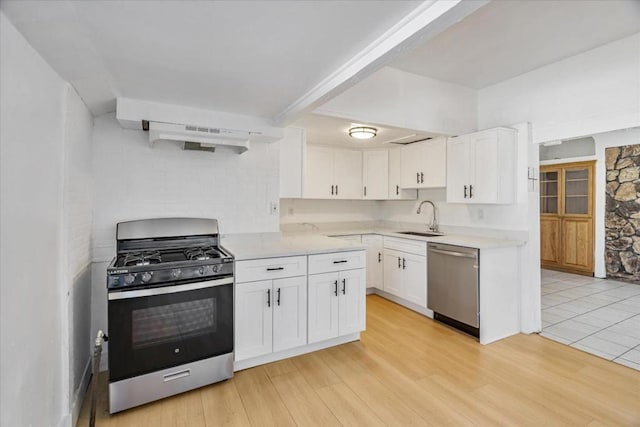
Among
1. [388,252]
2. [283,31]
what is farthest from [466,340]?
[283,31]

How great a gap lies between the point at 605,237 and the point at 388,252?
412cm

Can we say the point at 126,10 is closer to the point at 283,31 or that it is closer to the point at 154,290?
the point at 283,31

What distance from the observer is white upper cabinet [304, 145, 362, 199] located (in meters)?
4.30

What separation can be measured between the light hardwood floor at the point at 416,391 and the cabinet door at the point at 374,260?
1.36m

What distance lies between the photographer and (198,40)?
4.91 feet

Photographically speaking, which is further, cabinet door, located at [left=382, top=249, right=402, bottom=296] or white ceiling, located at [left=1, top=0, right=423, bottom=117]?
cabinet door, located at [left=382, top=249, right=402, bottom=296]

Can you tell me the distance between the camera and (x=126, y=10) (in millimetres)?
1253

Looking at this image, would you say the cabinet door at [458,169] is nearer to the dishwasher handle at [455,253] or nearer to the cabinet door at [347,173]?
the dishwasher handle at [455,253]

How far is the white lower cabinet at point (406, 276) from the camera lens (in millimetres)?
3615

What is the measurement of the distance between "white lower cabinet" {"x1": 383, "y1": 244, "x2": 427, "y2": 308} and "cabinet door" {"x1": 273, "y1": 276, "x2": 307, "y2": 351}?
5.23ft

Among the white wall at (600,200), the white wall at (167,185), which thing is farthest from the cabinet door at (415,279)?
the white wall at (600,200)

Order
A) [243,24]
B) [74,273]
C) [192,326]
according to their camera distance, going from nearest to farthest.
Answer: [243,24]
[74,273]
[192,326]

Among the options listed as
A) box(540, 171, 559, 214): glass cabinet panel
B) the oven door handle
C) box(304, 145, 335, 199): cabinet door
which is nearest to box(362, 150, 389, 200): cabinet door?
box(304, 145, 335, 199): cabinet door

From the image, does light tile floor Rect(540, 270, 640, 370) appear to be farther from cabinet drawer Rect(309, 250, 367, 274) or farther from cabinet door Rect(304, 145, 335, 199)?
cabinet door Rect(304, 145, 335, 199)
